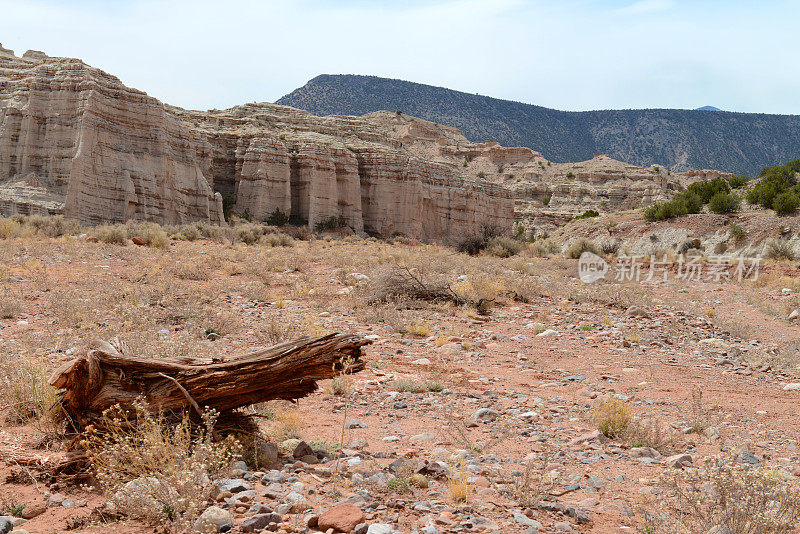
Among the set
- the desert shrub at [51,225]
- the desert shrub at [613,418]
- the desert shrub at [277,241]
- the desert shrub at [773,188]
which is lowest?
the desert shrub at [277,241]

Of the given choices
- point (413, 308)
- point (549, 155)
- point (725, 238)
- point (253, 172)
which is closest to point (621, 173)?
point (549, 155)

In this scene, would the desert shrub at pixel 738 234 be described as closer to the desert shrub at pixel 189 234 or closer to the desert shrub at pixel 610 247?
the desert shrub at pixel 610 247

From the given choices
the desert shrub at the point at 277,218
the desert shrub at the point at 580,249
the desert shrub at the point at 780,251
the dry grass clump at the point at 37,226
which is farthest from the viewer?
the desert shrub at the point at 277,218

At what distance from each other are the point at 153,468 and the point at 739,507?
3.26m

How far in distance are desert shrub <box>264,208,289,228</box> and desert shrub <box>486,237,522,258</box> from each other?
49.1 ft

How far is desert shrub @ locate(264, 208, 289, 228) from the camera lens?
35344 mm

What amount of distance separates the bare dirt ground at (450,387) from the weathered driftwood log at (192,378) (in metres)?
0.43

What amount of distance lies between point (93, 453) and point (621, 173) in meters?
65.7

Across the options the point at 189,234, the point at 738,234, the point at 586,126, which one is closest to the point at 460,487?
the point at 189,234

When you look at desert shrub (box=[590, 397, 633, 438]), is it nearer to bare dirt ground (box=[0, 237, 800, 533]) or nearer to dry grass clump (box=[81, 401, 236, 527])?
bare dirt ground (box=[0, 237, 800, 533])

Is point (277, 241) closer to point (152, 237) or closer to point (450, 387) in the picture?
point (152, 237)

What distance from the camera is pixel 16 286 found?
393 inches

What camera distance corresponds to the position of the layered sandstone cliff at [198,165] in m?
25.0

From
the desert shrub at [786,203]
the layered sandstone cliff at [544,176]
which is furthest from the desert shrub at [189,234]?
the layered sandstone cliff at [544,176]
